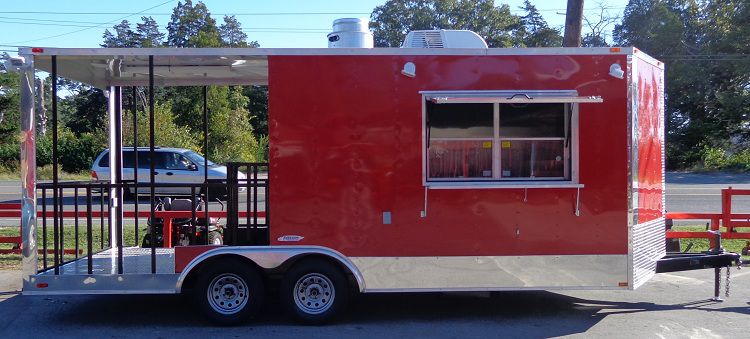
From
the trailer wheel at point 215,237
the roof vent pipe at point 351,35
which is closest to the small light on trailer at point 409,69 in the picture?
the roof vent pipe at point 351,35

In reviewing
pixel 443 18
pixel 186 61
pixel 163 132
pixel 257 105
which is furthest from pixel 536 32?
pixel 186 61

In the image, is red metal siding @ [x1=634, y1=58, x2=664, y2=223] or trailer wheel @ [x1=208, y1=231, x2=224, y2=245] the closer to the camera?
red metal siding @ [x1=634, y1=58, x2=664, y2=223]

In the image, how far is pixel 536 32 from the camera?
170 feet

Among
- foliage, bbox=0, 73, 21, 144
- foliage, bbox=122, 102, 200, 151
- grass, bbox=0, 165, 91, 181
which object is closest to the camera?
foliage, bbox=122, 102, 200, 151

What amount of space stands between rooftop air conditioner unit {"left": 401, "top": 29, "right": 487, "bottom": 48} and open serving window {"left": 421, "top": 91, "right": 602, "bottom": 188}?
2.31 ft

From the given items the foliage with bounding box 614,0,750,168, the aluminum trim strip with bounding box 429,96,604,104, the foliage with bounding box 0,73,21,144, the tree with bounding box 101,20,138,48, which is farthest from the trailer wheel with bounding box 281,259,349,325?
the tree with bounding box 101,20,138,48

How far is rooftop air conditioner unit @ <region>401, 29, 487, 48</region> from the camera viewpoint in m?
7.32

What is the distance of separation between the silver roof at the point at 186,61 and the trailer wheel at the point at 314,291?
2130mm

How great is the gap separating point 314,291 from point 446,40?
293cm

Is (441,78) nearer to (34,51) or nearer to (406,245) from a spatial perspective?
(406,245)

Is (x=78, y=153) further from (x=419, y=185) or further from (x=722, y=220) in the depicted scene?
(x=419, y=185)

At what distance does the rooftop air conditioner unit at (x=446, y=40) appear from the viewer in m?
7.32

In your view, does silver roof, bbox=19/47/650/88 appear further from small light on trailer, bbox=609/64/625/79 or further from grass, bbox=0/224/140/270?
grass, bbox=0/224/140/270

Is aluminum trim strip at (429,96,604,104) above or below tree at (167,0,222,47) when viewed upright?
below
